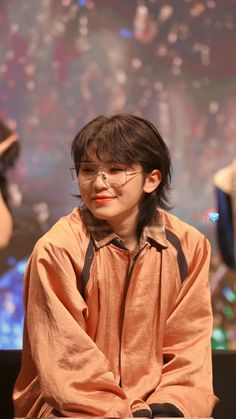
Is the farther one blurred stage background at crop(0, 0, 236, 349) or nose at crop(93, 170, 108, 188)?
blurred stage background at crop(0, 0, 236, 349)

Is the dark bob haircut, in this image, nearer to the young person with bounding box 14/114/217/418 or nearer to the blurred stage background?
the young person with bounding box 14/114/217/418

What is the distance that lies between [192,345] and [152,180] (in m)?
0.47

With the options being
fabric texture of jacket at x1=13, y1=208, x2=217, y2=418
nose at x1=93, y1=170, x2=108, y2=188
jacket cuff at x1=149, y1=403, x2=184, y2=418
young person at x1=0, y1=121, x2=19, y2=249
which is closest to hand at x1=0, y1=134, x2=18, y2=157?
young person at x1=0, y1=121, x2=19, y2=249

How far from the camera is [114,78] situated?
3592mm

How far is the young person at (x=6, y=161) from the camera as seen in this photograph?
331 centimetres

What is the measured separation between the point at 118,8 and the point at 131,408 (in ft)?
7.42

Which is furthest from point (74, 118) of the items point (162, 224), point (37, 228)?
point (162, 224)

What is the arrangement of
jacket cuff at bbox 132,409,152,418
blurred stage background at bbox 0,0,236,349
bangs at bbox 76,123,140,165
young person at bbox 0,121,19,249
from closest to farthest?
1. jacket cuff at bbox 132,409,152,418
2. bangs at bbox 76,123,140,165
3. young person at bbox 0,121,19,249
4. blurred stage background at bbox 0,0,236,349

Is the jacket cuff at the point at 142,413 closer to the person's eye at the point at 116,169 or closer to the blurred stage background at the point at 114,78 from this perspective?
the person's eye at the point at 116,169

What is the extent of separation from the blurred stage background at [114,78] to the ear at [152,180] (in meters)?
1.49

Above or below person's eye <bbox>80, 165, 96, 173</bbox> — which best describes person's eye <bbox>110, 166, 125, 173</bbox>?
below

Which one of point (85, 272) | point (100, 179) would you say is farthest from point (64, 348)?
point (100, 179)

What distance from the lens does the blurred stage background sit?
140 inches

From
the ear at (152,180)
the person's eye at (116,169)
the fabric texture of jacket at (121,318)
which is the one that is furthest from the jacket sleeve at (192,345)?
the person's eye at (116,169)
